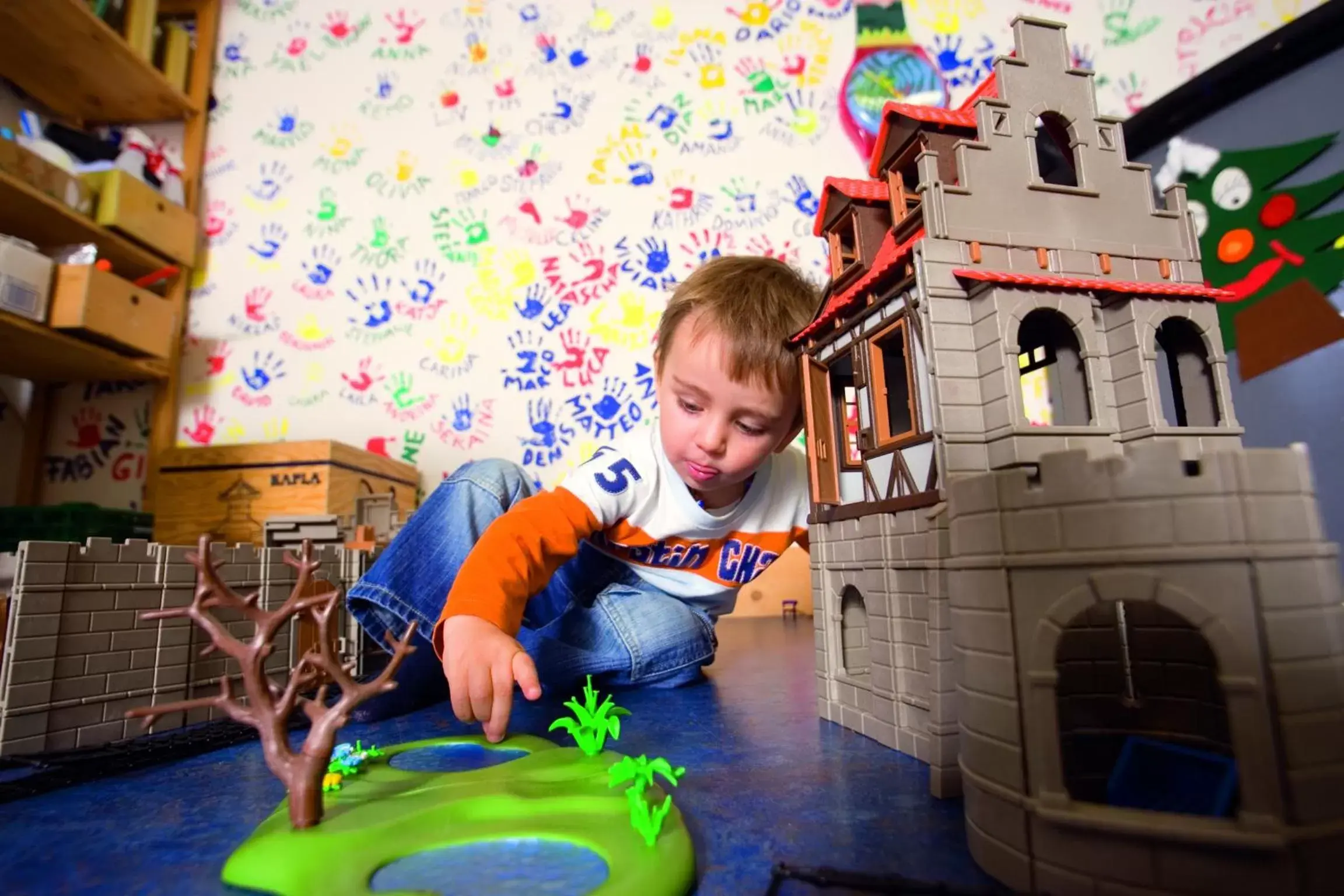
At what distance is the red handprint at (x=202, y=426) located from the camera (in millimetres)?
2143

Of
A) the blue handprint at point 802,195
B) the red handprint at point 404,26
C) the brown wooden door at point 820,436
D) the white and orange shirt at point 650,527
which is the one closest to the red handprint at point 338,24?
the red handprint at point 404,26

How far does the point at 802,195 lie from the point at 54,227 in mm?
2033

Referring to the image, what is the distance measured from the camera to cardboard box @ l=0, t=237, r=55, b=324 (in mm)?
1517

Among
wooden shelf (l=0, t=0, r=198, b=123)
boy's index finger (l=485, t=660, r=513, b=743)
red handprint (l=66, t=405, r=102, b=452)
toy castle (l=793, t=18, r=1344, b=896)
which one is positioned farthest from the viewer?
red handprint (l=66, t=405, r=102, b=452)

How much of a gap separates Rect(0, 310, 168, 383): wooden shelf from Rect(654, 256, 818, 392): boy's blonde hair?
4.97 ft

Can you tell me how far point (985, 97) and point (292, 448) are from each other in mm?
1747

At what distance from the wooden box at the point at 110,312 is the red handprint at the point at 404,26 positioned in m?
1.13

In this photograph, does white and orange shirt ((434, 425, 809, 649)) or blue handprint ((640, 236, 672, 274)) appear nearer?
white and orange shirt ((434, 425, 809, 649))

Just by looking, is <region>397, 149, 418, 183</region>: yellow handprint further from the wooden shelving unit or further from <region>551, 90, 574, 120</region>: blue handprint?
the wooden shelving unit

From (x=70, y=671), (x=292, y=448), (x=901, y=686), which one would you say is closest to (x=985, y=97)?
(x=901, y=686)

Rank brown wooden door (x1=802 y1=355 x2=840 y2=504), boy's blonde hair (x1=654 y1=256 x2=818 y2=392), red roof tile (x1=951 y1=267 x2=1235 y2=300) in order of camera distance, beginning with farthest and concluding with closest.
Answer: boy's blonde hair (x1=654 y1=256 x2=818 y2=392)
brown wooden door (x1=802 y1=355 x2=840 y2=504)
red roof tile (x1=951 y1=267 x2=1235 y2=300)

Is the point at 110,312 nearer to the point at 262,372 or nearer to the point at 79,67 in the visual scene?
the point at 262,372

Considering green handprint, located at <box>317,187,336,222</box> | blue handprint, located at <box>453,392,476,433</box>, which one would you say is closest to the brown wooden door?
blue handprint, located at <box>453,392,476,433</box>

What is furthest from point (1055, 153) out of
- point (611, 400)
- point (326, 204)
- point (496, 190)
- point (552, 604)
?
point (326, 204)
